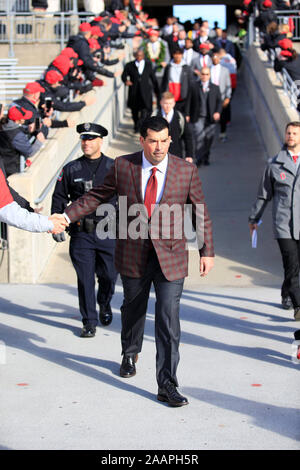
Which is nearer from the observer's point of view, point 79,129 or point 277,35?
point 79,129

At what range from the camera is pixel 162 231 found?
21.4ft

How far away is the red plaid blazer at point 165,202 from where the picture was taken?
6.49m

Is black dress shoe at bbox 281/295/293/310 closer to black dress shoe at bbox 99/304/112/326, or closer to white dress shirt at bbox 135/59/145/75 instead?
black dress shoe at bbox 99/304/112/326

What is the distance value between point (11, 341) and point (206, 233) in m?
2.49

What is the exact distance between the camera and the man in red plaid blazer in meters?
6.47

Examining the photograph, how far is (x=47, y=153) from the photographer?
11.5 meters

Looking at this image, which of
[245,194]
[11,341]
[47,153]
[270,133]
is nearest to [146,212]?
[11,341]

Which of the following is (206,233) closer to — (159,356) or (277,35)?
(159,356)

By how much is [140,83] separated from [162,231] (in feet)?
37.6

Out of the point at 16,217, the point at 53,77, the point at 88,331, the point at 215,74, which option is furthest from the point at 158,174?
the point at 215,74

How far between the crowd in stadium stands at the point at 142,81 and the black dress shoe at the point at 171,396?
4.33 meters

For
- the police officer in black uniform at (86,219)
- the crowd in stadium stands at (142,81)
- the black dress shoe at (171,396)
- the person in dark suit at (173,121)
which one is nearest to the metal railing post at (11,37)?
the crowd in stadium stands at (142,81)

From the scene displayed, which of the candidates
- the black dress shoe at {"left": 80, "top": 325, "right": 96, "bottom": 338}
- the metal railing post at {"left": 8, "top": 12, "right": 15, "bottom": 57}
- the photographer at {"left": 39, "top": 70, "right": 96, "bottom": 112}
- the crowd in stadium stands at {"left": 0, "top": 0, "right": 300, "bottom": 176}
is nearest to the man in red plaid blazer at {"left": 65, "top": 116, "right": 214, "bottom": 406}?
the black dress shoe at {"left": 80, "top": 325, "right": 96, "bottom": 338}

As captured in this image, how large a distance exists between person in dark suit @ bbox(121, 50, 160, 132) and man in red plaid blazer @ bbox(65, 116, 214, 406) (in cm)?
1113
